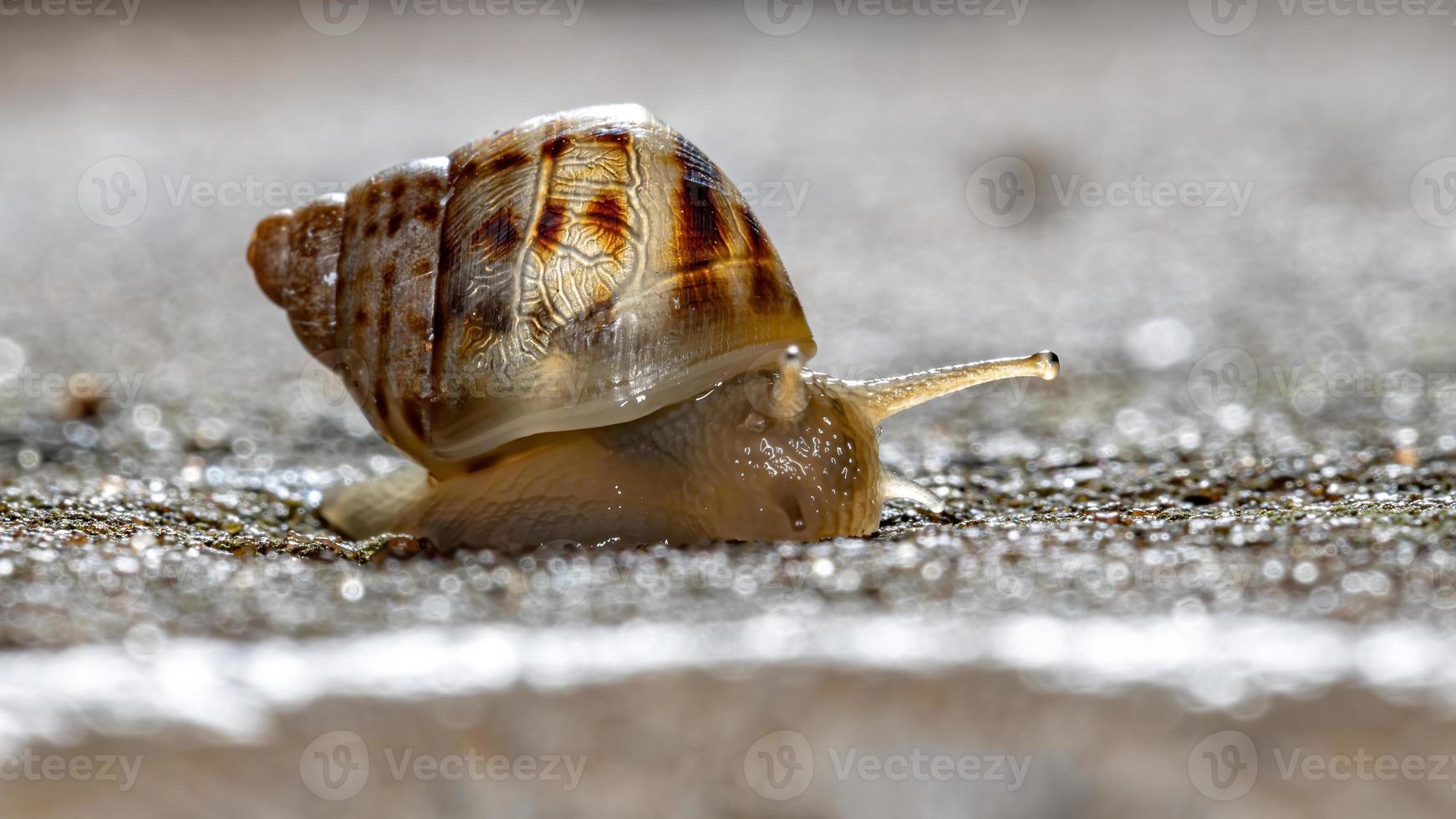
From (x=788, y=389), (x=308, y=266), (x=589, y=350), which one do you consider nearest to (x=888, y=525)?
(x=788, y=389)

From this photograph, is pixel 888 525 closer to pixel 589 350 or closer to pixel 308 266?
pixel 589 350

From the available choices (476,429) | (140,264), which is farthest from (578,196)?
(140,264)

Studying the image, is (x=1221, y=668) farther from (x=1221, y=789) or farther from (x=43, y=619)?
(x=43, y=619)

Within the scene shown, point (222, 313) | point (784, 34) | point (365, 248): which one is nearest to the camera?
point (365, 248)

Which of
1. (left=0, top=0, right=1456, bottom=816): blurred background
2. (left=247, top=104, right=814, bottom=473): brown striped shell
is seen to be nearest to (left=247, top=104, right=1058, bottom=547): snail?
(left=247, top=104, right=814, bottom=473): brown striped shell

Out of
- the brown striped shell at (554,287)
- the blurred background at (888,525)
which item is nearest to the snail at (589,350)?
the brown striped shell at (554,287)

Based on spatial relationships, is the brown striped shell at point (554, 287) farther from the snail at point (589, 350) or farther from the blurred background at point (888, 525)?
the blurred background at point (888, 525)

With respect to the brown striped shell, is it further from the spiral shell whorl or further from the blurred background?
the blurred background
